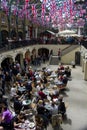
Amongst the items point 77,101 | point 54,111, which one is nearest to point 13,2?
point 77,101

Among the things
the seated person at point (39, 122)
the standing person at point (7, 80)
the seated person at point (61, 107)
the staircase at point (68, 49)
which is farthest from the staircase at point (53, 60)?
the seated person at point (39, 122)

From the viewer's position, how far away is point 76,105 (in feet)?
55.8

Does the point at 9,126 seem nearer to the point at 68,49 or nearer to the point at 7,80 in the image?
the point at 7,80

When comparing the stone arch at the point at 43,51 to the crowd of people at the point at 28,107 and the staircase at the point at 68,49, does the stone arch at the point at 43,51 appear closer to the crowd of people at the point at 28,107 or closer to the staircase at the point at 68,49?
the staircase at the point at 68,49

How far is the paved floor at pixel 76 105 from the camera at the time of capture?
13732 mm

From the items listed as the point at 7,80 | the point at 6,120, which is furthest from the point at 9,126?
the point at 7,80

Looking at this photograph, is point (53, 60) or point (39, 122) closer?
point (39, 122)

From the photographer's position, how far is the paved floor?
13.7 meters

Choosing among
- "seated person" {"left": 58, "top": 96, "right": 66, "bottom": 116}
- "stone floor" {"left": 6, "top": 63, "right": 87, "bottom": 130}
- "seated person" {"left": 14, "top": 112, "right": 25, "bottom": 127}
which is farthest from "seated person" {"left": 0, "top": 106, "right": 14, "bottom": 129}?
"seated person" {"left": 58, "top": 96, "right": 66, "bottom": 116}

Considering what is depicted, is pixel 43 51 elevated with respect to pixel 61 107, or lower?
lower

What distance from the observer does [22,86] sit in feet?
56.5

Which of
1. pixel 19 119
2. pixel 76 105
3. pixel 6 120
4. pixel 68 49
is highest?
pixel 6 120

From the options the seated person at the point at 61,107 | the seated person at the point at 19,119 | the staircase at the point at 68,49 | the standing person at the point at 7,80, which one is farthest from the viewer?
the staircase at the point at 68,49

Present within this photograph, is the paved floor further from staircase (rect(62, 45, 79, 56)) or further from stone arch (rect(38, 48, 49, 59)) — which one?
stone arch (rect(38, 48, 49, 59))
